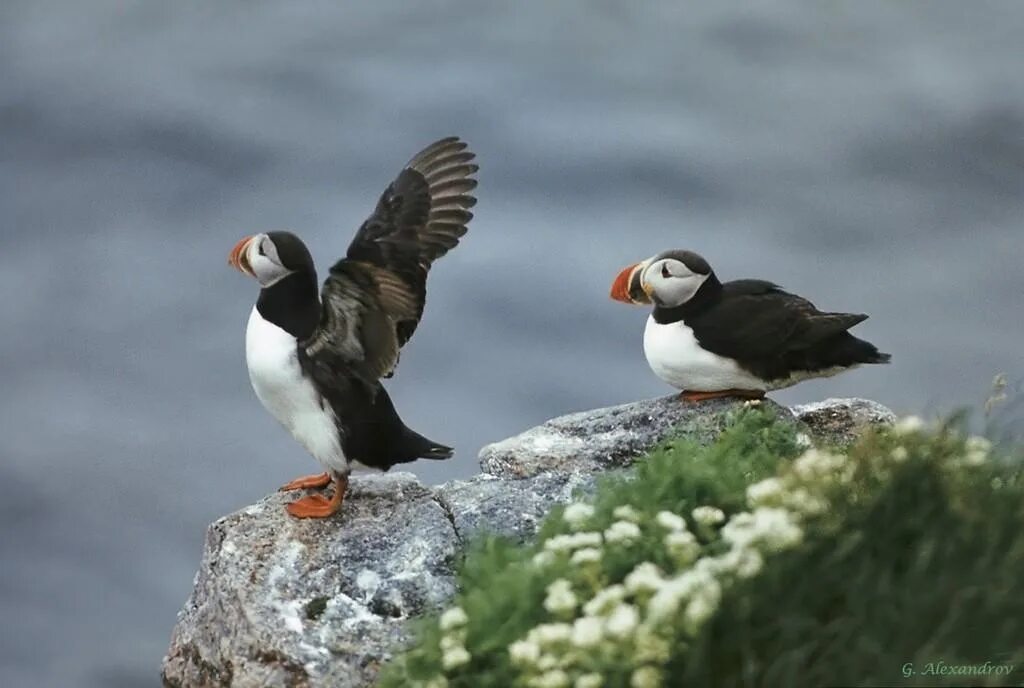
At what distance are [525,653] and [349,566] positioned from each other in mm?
2270

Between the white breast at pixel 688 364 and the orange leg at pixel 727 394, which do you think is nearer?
the white breast at pixel 688 364

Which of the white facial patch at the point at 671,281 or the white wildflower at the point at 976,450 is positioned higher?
the white facial patch at the point at 671,281

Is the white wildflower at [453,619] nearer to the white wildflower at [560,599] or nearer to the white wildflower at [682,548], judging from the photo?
the white wildflower at [560,599]

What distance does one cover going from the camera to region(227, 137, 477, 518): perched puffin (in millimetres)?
7137

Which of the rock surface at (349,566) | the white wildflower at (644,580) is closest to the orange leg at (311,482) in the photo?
the rock surface at (349,566)

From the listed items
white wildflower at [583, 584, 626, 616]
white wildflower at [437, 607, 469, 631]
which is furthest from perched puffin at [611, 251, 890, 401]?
white wildflower at [583, 584, 626, 616]

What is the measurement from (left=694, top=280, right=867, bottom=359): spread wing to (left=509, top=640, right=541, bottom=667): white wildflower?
3762mm

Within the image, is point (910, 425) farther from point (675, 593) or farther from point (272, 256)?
point (272, 256)

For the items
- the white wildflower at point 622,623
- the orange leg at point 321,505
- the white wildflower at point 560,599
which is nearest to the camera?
the white wildflower at point 622,623

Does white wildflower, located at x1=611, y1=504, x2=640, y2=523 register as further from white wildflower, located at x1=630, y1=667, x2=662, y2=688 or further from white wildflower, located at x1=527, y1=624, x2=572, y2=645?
white wildflower, located at x1=630, y1=667, x2=662, y2=688

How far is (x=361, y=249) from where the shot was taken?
7379 mm

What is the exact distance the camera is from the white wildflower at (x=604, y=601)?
500 centimetres

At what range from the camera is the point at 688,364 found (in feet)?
28.5

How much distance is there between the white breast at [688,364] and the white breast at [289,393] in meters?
2.20
